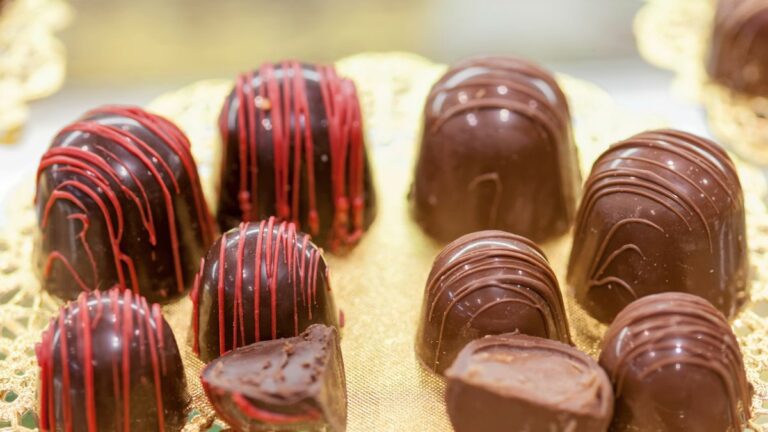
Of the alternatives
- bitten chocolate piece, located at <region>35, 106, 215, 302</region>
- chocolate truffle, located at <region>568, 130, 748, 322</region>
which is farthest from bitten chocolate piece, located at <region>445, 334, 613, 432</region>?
bitten chocolate piece, located at <region>35, 106, 215, 302</region>

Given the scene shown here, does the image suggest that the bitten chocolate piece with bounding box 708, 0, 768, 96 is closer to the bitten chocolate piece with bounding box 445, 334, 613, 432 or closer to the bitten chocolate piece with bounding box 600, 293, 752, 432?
the bitten chocolate piece with bounding box 600, 293, 752, 432

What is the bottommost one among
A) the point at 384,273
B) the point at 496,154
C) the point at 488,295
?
the point at 384,273

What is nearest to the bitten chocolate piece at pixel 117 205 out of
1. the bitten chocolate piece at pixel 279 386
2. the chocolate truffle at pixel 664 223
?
the bitten chocolate piece at pixel 279 386

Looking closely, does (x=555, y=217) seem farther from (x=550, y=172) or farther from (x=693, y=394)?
(x=693, y=394)

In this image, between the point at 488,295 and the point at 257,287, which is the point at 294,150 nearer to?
the point at 257,287

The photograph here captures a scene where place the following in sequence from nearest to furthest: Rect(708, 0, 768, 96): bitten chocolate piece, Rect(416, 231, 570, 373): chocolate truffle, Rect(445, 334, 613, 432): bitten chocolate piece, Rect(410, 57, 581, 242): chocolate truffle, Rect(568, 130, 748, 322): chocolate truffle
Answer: Rect(445, 334, 613, 432): bitten chocolate piece → Rect(416, 231, 570, 373): chocolate truffle → Rect(568, 130, 748, 322): chocolate truffle → Rect(410, 57, 581, 242): chocolate truffle → Rect(708, 0, 768, 96): bitten chocolate piece

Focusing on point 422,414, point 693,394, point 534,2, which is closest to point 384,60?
point 534,2

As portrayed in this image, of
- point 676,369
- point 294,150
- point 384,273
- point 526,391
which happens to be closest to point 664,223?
point 676,369
